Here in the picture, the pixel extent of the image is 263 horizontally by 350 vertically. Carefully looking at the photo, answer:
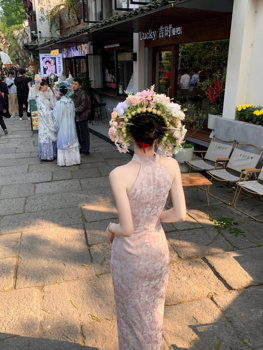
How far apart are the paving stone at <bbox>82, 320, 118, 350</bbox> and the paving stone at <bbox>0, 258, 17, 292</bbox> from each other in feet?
3.42

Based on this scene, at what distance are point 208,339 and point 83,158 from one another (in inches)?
230

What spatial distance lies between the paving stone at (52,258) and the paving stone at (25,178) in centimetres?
223

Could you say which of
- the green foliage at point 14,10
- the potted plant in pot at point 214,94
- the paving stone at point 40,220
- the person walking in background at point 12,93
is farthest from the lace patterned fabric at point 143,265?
the green foliage at point 14,10

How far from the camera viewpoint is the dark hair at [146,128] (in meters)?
1.68

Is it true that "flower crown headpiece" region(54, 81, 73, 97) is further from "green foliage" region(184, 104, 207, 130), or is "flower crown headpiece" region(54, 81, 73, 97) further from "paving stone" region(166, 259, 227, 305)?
"paving stone" region(166, 259, 227, 305)

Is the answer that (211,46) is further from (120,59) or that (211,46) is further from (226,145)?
(120,59)

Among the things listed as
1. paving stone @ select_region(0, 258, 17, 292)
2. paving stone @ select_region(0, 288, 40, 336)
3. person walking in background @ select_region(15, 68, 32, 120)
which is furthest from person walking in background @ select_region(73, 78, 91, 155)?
person walking in background @ select_region(15, 68, 32, 120)

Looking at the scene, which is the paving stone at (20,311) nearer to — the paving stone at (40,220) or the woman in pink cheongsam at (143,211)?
the woman in pink cheongsam at (143,211)

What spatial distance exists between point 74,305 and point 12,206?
2.68 meters

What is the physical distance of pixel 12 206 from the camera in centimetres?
492

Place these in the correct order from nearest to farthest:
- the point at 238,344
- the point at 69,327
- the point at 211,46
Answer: the point at 238,344, the point at 69,327, the point at 211,46

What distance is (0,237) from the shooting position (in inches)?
156

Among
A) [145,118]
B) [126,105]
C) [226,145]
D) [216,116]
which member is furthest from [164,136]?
[216,116]

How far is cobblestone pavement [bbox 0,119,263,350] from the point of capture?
2.48m
